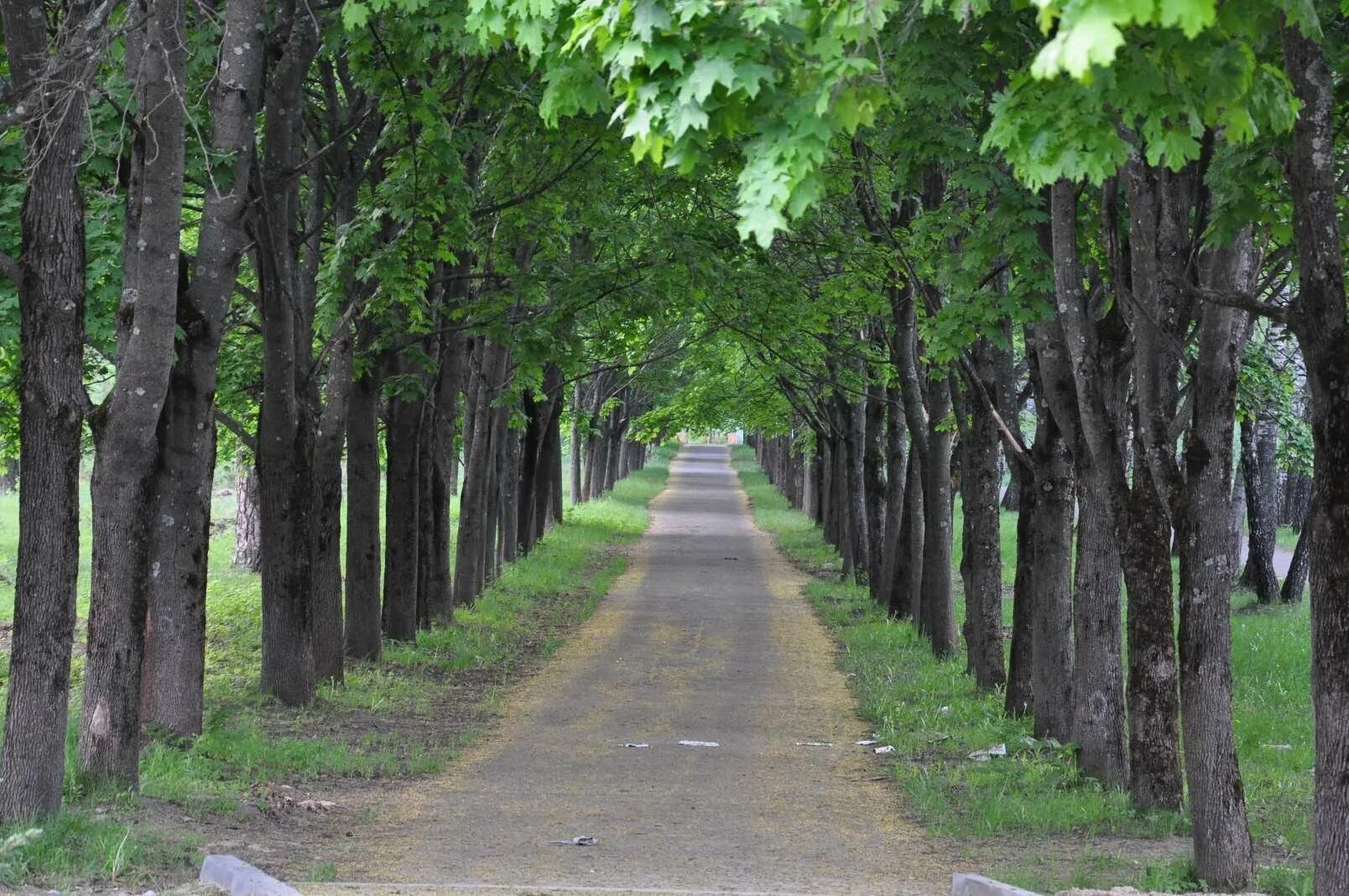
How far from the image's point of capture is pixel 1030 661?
13.5 metres

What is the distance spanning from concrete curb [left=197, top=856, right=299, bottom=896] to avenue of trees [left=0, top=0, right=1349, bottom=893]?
1443 mm

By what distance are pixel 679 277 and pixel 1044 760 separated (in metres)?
6.61

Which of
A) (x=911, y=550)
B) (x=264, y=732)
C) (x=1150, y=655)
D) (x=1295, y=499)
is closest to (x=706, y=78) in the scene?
(x=1150, y=655)

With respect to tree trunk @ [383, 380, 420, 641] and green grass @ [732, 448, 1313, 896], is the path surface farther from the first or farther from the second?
tree trunk @ [383, 380, 420, 641]

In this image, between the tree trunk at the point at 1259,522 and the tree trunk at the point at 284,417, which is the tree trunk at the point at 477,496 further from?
the tree trunk at the point at 1259,522

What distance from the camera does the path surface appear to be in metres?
7.98

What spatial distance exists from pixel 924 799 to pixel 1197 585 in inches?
112

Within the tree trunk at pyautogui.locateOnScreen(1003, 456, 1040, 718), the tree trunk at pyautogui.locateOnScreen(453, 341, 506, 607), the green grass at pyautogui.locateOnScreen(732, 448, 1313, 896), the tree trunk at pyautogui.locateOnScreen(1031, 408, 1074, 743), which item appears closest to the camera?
the green grass at pyautogui.locateOnScreen(732, 448, 1313, 896)

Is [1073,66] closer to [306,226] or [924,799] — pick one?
[924,799]

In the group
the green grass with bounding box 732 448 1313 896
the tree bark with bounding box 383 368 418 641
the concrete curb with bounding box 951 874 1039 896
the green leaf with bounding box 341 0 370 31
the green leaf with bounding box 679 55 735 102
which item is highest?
the green leaf with bounding box 341 0 370 31

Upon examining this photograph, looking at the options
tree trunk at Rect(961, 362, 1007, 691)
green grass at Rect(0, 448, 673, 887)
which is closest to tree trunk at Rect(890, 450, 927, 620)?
tree trunk at Rect(961, 362, 1007, 691)

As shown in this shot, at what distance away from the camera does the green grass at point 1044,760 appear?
9.06 metres

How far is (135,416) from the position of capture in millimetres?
8414

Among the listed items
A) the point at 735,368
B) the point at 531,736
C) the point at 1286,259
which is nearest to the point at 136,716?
the point at 531,736
